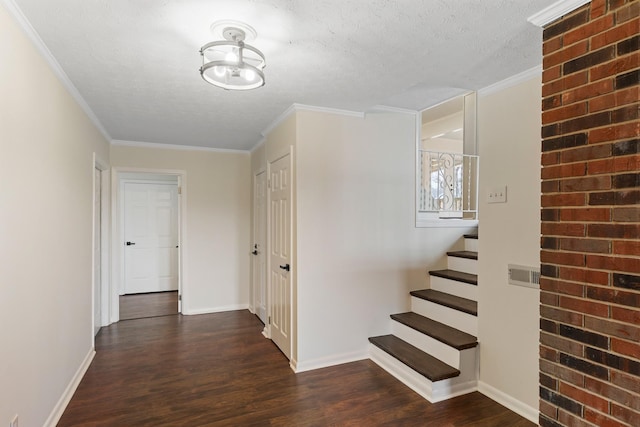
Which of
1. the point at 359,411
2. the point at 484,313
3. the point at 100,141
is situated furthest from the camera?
the point at 100,141

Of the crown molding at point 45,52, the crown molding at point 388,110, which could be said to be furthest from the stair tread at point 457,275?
the crown molding at point 45,52

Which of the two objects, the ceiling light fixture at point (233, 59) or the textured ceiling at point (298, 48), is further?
the ceiling light fixture at point (233, 59)

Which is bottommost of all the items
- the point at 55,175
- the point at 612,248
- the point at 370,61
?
the point at 612,248

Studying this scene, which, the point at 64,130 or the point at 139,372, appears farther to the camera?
the point at 139,372

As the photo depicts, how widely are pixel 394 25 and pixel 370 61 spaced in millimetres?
405

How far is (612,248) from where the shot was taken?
1.41m

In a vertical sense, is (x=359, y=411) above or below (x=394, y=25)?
below

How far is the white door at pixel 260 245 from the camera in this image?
13.9 ft

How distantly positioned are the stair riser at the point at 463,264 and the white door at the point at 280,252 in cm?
171

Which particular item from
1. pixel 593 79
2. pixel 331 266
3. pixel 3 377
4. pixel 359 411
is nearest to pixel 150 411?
pixel 3 377

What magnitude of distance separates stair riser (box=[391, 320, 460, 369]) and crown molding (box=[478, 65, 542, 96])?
6.52 ft

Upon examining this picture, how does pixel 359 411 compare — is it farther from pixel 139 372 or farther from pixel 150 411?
pixel 139 372

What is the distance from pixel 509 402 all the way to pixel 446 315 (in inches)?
30.4

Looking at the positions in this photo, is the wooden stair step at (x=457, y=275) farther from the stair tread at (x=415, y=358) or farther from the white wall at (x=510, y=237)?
the stair tread at (x=415, y=358)
